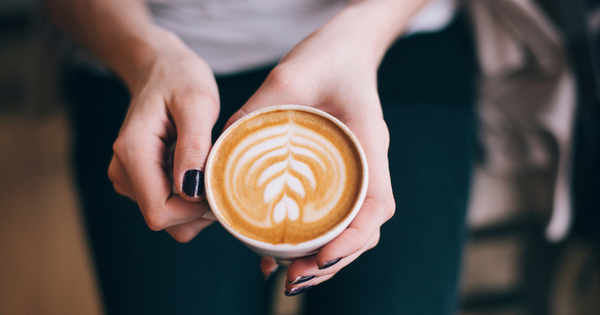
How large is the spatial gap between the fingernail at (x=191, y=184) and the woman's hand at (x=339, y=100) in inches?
5.2

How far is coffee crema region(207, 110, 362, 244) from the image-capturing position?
610mm

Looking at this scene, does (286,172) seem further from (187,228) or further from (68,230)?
(68,230)

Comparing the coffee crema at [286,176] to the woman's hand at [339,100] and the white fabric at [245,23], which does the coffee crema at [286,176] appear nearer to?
the woman's hand at [339,100]

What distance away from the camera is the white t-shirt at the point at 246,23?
3.23 ft

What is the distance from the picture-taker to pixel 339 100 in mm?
718

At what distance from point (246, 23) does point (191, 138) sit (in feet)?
1.63

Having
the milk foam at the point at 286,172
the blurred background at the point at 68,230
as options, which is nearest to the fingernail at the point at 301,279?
the milk foam at the point at 286,172

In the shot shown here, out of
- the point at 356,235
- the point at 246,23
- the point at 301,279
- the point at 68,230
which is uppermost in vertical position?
the point at 246,23

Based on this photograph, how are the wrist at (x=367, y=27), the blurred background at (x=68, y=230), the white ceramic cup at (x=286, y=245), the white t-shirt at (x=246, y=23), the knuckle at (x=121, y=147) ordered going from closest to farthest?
the white ceramic cup at (x=286, y=245), the knuckle at (x=121, y=147), the wrist at (x=367, y=27), the white t-shirt at (x=246, y=23), the blurred background at (x=68, y=230)

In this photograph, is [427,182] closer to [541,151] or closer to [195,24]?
[541,151]

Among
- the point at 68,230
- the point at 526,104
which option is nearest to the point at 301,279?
the point at 526,104

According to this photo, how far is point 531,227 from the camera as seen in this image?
4.58 feet

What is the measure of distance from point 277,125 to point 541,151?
3.02 feet

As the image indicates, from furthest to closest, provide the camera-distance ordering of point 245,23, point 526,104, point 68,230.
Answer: point 68,230 < point 526,104 < point 245,23
